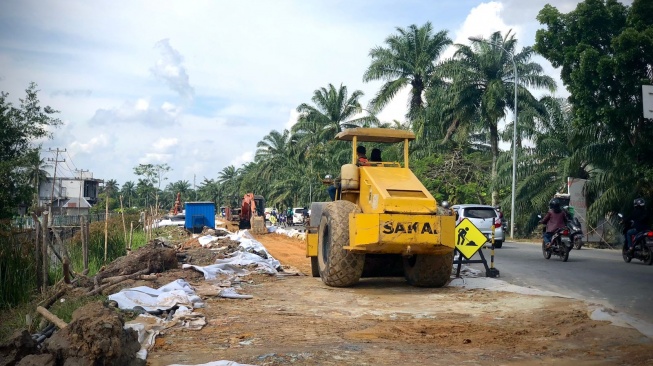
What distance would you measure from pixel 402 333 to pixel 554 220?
11.4 meters

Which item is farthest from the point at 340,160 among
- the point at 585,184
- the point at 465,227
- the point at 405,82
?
the point at 465,227

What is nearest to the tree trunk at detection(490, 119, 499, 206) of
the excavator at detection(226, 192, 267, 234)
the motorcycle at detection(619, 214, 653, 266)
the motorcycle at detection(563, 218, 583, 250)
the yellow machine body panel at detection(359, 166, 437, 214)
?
the excavator at detection(226, 192, 267, 234)

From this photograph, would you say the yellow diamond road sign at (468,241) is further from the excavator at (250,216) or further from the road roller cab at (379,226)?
the excavator at (250,216)

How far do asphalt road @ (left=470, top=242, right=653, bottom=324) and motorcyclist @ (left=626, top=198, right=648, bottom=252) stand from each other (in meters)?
0.77

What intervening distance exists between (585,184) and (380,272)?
17.8 meters

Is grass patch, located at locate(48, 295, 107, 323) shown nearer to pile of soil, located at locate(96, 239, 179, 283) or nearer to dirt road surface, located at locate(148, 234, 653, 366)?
dirt road surface, located at locate(148, 234, 653, 366)

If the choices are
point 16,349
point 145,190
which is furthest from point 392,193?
point 145,190

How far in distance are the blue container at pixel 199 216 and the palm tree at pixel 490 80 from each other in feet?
53.7

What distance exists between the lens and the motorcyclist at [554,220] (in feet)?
59.2

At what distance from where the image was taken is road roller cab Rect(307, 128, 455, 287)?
36.3 feet

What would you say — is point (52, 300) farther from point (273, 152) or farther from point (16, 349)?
point (273, 152)

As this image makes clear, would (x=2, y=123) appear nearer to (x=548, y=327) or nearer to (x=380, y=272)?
(x=380, y=272)

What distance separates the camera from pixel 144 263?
14.3m

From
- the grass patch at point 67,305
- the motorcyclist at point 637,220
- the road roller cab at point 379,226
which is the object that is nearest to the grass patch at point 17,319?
Result: the grass patch at point 67,305
